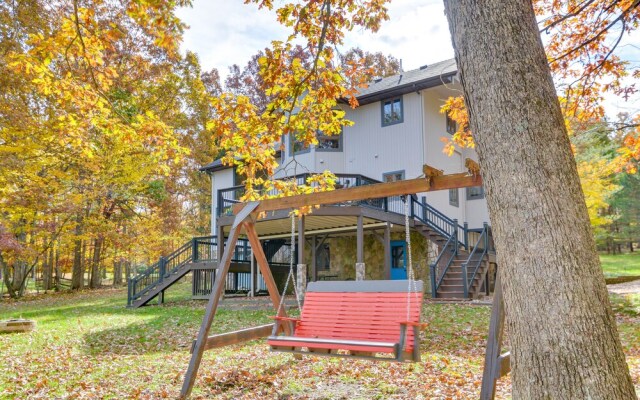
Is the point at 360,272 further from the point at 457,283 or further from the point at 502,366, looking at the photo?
the point at 502,366

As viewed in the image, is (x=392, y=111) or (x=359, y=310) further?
(x=392, y=111)

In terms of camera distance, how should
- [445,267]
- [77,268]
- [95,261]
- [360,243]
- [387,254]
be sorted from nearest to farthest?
1. [360,243]
2. [445,267]
3. [387,254]
4. [77,268]
5. [95,261]

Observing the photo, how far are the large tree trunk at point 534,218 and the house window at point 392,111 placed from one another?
52.9ft

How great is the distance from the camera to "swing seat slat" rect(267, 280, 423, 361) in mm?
5145

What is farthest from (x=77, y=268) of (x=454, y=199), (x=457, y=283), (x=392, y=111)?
(x=457, y=283)

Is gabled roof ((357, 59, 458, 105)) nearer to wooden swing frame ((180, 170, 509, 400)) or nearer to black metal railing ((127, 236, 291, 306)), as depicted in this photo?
black metal railing ((127, 236, 291, 306))

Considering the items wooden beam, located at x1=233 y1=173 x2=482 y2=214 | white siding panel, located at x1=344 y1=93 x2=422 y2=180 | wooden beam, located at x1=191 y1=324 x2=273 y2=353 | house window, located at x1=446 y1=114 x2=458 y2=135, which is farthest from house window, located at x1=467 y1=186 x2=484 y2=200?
wooden beam, located at x1=233 y1=173 x2=482 y2=214

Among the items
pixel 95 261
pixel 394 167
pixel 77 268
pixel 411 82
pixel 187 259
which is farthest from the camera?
pixel 95 261

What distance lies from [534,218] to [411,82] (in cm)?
1616

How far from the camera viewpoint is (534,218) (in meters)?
2.83

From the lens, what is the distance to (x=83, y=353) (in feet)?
27.7

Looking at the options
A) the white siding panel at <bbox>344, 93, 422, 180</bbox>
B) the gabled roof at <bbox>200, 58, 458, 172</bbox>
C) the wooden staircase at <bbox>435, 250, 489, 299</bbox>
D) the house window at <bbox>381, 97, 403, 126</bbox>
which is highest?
the gabled roof at <bbox>200, 58, 458, 172</bbox>

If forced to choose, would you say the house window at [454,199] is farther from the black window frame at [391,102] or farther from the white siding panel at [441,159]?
the black window frame at [391,102]

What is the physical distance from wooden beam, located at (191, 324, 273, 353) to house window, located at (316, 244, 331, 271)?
14240 millimetres
